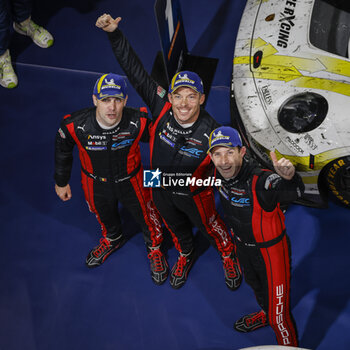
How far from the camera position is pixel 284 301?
2902mm

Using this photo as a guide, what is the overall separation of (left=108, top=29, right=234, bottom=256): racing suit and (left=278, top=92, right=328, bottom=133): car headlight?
780 millimetres

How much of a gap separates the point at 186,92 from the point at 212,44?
2557 millimetres

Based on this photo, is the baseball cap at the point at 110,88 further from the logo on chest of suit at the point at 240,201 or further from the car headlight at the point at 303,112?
the car headlight at the point at 303,112

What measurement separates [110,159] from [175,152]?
19.8 inches

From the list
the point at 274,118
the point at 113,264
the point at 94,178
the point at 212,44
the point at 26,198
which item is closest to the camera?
the point at 94,178

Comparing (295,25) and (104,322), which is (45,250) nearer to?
(104,322)

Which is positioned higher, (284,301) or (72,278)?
(284,301)

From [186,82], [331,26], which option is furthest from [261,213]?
[331,26]

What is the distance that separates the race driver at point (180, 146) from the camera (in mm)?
3010

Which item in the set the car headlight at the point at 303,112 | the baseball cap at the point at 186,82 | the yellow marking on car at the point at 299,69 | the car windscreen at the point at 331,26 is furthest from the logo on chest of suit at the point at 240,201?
the car windscreen at the point at 331,26

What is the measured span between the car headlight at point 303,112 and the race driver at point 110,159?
117 centimetres

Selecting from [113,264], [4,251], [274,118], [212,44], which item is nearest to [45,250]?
[4,251]

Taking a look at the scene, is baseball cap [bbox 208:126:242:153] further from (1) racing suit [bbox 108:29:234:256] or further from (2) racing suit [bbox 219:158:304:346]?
(1) racing suit [bbox 108:29:234:256]

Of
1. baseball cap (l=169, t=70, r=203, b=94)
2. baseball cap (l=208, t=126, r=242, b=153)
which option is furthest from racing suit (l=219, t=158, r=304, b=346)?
baseball cap (l=169, t=70, r=203, b=94)
